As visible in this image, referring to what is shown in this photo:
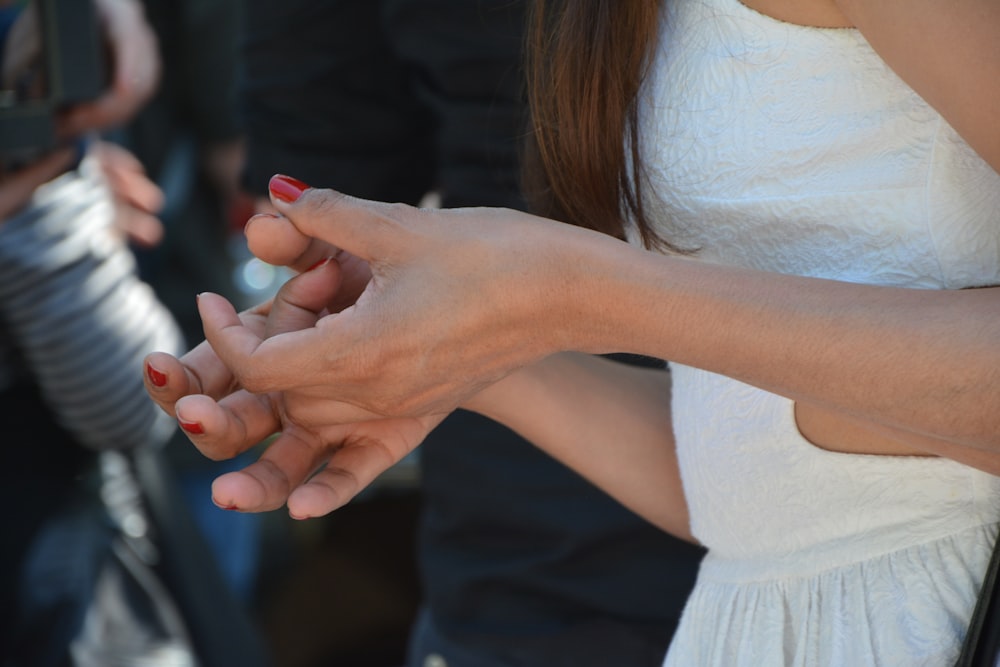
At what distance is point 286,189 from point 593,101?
0.77ft

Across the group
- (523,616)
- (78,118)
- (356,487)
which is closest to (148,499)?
(78,118)

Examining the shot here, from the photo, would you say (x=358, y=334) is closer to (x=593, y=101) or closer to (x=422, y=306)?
(x=422, y=306)

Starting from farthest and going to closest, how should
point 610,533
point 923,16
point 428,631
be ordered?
point 428,631, point 610,533, point 923,16

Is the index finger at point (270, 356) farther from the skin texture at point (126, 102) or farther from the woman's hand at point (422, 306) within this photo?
the skin texture at point (126, 102)

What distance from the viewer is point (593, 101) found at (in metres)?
0.83

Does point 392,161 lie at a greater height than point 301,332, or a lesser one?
lesser

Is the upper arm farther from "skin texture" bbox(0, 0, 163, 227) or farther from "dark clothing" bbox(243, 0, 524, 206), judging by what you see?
"skin texture" bbox(0, 0, 163, 227)

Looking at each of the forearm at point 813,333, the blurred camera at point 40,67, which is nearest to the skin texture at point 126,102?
the blurred camera at point 40,67

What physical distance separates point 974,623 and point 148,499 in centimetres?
140

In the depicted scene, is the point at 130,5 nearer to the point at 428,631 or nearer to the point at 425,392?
the point at 428,631

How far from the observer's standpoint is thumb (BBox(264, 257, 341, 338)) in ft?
2.48

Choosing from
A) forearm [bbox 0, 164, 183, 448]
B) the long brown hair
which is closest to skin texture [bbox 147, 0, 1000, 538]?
the long brown hair

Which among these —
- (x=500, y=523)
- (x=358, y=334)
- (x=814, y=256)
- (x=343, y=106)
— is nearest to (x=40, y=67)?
(x=343, y=106)

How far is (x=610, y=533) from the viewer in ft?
4.08
